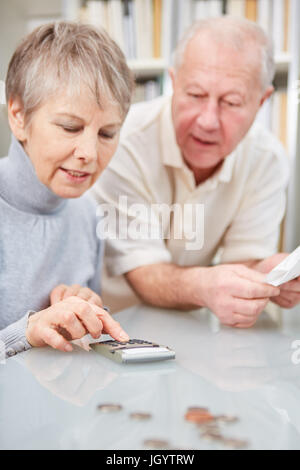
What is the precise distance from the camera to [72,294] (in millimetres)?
963

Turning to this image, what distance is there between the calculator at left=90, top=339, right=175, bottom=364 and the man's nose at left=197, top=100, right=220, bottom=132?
72 centimetres

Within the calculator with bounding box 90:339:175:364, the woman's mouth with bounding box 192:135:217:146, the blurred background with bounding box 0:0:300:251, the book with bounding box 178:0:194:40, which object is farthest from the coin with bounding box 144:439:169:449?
the book with bounding box 178:0:194:40

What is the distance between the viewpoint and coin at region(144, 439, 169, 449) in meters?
0.47

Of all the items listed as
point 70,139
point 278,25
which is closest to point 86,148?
point 70,139

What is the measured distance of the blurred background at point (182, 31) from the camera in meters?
2.38

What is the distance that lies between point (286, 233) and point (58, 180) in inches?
64.8

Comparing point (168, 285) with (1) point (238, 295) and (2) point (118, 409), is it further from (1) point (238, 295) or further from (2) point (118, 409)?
(2) point (118, 409)

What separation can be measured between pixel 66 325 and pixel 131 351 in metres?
0.11

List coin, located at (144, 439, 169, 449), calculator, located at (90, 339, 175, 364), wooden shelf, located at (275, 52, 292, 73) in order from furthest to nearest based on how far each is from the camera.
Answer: wooden shelf, located at (275, 52, 292, 73) → calculator, located at (90, 339, 175, 364) → coin, located at (144, 439, 169, 449)

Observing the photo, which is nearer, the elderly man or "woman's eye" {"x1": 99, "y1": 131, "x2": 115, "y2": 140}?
"woman's eye" {"x1": 99, "y1": 131, "x2": 115, "y2": 140}

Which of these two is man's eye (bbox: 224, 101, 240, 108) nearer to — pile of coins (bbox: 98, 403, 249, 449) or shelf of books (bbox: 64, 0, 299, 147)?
pile of coins (bbox: 98, 403, 249, 449)

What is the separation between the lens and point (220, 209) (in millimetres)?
1569

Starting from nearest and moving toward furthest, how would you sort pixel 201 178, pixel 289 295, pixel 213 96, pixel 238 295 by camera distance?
pixel 238 295 < pixel 289 295 < pixel 213 96 < pixel 201 178

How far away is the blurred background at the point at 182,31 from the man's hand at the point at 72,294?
1581 mm
